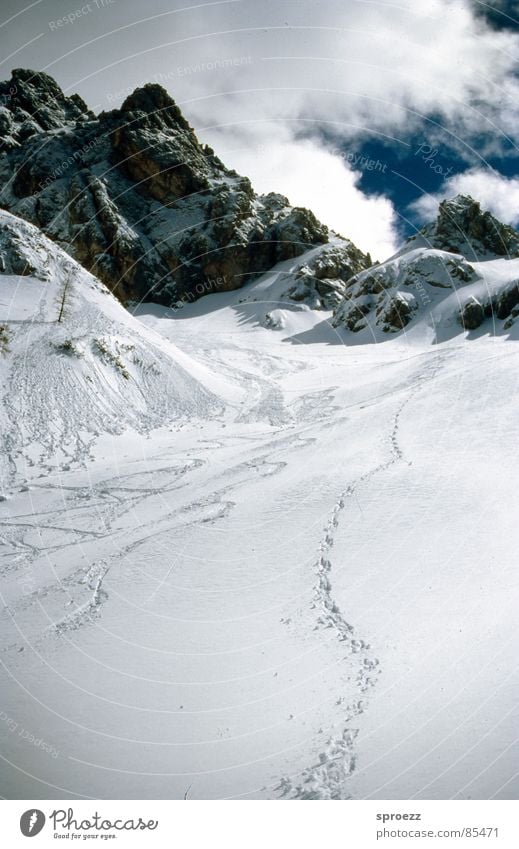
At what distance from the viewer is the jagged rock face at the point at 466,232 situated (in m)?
69.8

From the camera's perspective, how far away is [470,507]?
34.6ft

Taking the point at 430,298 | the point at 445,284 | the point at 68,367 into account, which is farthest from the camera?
the point at 445,284

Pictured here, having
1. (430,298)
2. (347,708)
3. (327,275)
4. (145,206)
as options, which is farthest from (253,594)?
(145,206)

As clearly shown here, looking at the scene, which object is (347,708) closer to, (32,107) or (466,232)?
(466,232)

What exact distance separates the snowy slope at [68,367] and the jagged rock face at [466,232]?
2356 inches

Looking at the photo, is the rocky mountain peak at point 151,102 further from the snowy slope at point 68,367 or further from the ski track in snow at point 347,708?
the ski track in snow at point 347,708

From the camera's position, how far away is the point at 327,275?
8488 centimetres

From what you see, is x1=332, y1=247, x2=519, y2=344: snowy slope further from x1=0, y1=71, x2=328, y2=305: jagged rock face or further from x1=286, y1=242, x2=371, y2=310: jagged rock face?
x1=0, y1=71, x2=328, y2=305: jagged rock face

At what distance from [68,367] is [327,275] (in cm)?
7346

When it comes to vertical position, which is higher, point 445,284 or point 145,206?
point 145,206

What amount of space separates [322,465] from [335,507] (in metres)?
3.39

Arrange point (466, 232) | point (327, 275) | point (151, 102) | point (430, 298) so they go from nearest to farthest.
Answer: point (430, 298) → point (466, 232) → point (327, 275) → point (151, 102)

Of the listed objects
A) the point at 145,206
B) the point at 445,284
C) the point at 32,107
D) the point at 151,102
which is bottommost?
the point at 445,284

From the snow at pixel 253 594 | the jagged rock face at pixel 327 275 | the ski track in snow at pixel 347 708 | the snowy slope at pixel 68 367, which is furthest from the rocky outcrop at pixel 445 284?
the ski track in snow at pixel 347 708
